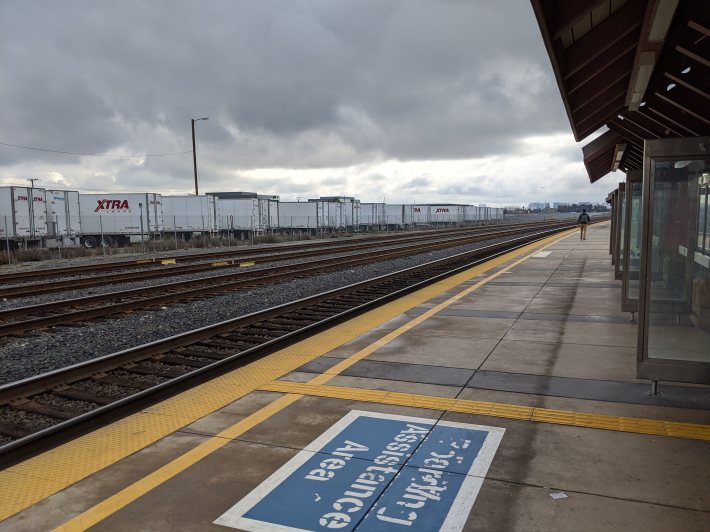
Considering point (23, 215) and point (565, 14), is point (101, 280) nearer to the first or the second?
point (565, 14)

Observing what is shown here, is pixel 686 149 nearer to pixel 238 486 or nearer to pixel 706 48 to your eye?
pixel 706 48

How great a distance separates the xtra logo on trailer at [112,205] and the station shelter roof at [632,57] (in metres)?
35.5

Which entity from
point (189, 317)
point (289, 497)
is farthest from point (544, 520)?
point (189, 317)

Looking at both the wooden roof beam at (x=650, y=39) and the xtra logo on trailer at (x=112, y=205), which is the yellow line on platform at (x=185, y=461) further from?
the xtra logo on trailer at (x=112, y=205)

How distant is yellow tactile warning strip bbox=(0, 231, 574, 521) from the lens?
3604 mm

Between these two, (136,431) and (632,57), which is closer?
(136,431)

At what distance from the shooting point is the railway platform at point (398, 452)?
3.15m

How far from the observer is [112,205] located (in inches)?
1469

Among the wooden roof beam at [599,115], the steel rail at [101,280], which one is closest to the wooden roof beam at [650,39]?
the wooden roof beam at [599,115]

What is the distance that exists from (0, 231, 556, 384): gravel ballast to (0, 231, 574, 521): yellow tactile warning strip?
276cm

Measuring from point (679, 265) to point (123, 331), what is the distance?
26.1 feet

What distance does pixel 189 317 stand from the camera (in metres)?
10.2

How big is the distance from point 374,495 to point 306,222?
50598mm

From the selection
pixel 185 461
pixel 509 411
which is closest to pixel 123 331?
pixel 185 461
